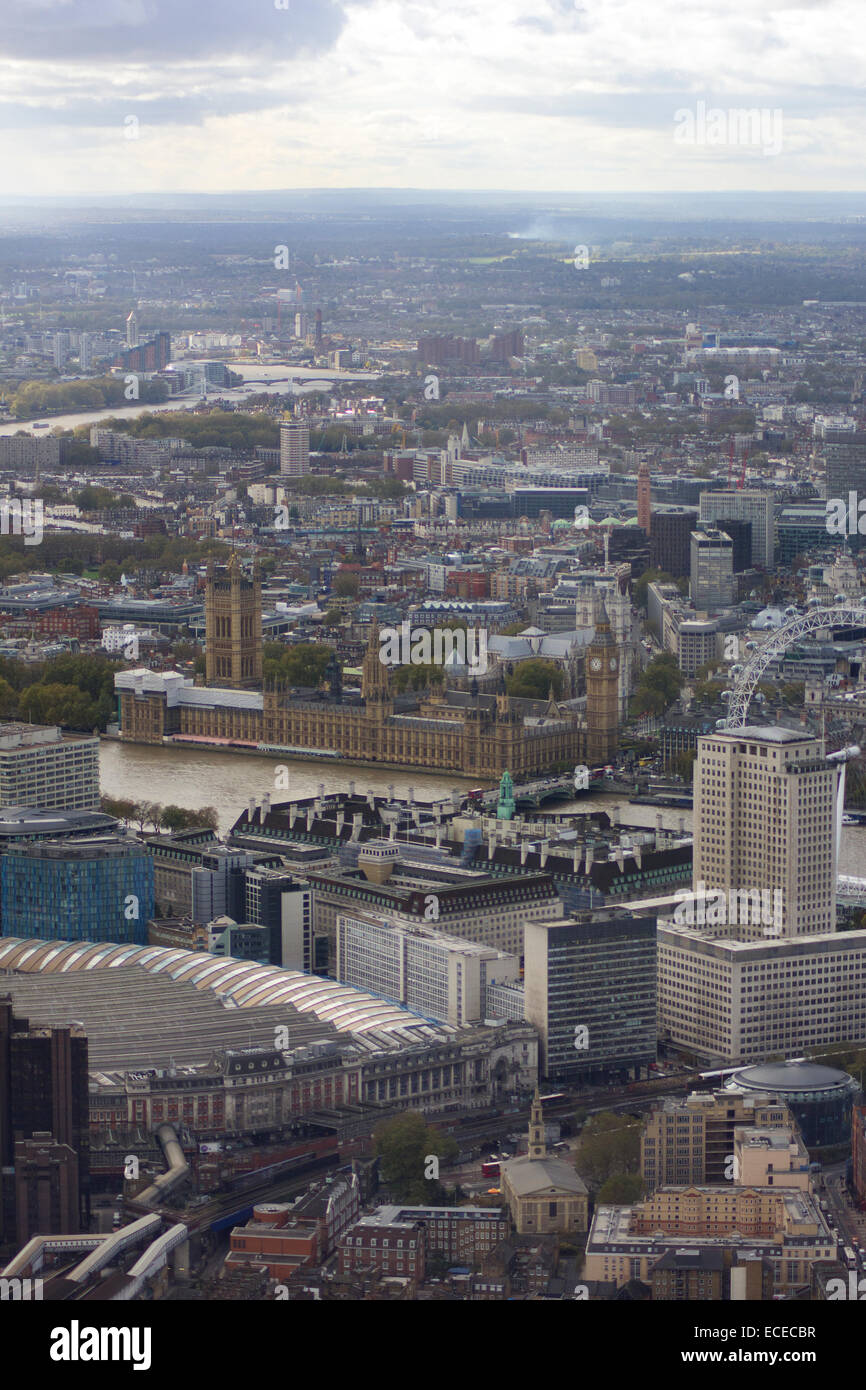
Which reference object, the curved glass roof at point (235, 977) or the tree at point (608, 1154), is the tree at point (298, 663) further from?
the tree at point (608, 1154)

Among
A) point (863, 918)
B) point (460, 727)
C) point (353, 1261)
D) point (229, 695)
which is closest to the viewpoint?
point (353, 1261)

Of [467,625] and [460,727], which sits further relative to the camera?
[467,625]

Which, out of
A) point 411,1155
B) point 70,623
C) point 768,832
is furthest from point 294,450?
point 411,1155

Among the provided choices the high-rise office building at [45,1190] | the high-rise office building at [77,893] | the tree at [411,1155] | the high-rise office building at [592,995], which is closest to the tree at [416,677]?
the high-rise office building at [77,893]

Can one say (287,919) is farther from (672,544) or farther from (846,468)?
(846,468)

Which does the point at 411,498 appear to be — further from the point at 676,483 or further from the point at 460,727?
the point at 460,727

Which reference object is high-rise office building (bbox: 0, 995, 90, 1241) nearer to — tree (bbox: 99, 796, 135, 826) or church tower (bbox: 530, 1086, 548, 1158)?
church tower (bbox: 530, 1086, 548, 1158)

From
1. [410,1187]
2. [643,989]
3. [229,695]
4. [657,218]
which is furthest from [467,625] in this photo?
[657,218]
